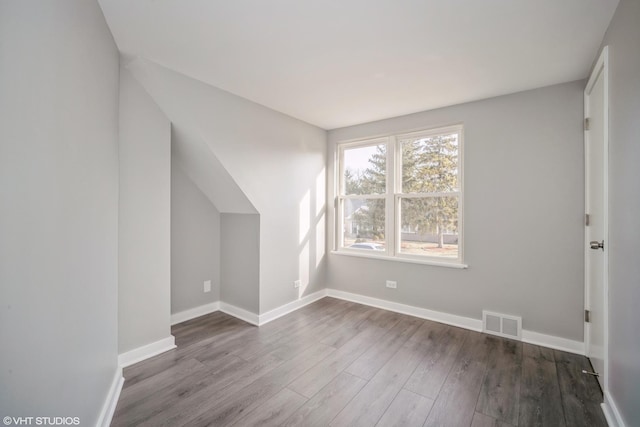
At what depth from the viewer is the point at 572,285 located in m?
2.64

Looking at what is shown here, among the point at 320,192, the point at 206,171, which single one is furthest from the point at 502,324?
the point at 206,171

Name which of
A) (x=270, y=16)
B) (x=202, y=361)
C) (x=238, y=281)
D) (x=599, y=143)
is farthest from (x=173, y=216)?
(x=599, y=143)

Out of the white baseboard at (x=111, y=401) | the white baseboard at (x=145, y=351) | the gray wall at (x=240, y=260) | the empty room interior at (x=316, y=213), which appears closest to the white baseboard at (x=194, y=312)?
the empty room interior at (x=316, y=213)

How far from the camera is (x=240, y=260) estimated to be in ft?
11.5

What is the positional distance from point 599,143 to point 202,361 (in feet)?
12.1

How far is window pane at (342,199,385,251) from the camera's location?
394 cm

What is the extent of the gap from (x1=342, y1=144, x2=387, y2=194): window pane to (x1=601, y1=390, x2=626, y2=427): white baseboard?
2726mm

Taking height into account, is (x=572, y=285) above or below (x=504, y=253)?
below

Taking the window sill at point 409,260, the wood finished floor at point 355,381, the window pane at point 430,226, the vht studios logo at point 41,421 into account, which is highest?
the window pane at point 430,226

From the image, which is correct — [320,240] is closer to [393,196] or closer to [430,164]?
[393,196]

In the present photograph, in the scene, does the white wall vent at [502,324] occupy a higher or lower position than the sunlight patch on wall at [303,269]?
lower

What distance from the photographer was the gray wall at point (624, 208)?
1436 millimetres

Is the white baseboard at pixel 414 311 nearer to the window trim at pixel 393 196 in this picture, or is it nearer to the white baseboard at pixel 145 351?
the window trim at pixel 393 196

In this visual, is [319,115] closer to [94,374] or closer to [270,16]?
[270,16]
